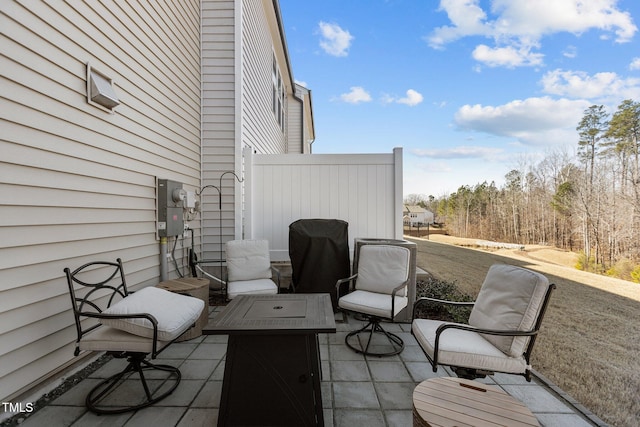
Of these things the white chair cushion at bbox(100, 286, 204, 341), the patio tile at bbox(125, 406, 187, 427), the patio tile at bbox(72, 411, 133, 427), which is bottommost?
the patio tile at bbox(125, 406, 187, 427)

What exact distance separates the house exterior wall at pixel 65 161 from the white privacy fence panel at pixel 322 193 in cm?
149

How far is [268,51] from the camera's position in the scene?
7.41m

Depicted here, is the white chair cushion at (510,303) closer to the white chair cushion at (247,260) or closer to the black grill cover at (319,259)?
the black grill cover at (319,259)

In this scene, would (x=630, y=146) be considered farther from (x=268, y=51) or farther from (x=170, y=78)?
(x=170, y=78)

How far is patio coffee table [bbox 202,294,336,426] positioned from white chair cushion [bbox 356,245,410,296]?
1.54 meters

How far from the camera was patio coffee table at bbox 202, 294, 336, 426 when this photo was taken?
1688 mm

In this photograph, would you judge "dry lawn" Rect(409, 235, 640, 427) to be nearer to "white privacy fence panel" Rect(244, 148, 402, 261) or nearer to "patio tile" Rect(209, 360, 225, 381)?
"white privacy fence panel" Rect(244, 148, 402, 261)

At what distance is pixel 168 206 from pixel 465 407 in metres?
3.41

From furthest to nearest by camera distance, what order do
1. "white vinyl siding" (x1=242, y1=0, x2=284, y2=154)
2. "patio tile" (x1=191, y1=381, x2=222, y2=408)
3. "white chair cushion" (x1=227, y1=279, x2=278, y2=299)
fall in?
1. "white vinyl siding" (x1=242, y1=0, x2=284, y2=154)
2. "white chair cushion" (x1=227, y1=279, x2=278, y2=299)
3. "patio tile" (x1=191, y1=381, x2=222, y2=408)

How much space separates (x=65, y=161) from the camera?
2.14 metres

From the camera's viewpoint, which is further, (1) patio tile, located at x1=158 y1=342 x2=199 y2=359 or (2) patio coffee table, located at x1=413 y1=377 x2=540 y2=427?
(1) patio tile, located at x1=158 y1=342 x2=199 y2=359

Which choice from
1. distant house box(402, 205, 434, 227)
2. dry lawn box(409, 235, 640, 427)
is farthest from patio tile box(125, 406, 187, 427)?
distant house box(402, 205, 434, 227)

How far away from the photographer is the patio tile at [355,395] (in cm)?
196

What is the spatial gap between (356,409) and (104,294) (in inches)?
93.0
